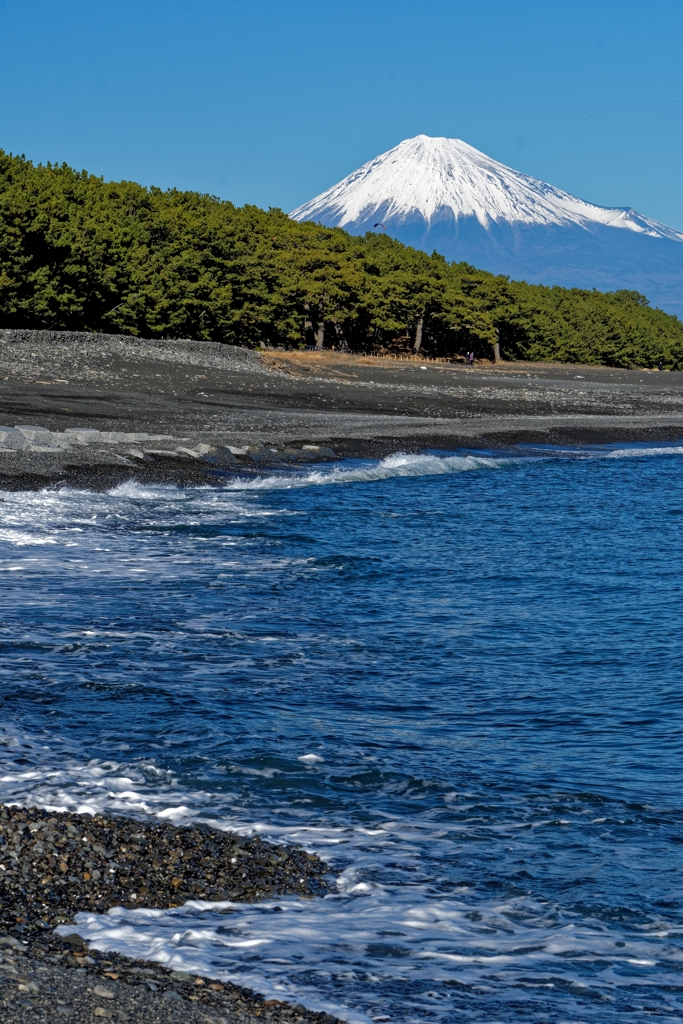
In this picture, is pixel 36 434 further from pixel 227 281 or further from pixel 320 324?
pixel 320 324

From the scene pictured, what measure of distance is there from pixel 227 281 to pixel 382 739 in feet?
252

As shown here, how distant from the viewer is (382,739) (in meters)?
10.8

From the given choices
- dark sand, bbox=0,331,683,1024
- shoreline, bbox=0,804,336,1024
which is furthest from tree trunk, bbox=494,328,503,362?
shoreline, bbox=0,804,336,1024

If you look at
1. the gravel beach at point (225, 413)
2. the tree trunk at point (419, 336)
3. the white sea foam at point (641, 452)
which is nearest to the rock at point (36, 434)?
the gravel beach at point (225, 413)

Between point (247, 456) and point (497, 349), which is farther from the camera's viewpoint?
point (497, 349)

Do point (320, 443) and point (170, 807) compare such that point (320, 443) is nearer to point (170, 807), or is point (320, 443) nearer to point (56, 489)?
point (56, 489)

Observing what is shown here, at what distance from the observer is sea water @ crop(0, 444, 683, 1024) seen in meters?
6.67

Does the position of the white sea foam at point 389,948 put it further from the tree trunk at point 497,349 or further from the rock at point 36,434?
the tree trunk at point 497,349

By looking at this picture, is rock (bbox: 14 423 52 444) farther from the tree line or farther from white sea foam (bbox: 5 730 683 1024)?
the tree line

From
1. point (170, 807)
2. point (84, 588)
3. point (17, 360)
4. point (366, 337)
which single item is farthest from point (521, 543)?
point (366, 337)

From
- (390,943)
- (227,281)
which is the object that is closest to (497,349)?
(227,281)

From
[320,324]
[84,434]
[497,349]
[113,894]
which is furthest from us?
[497,349]

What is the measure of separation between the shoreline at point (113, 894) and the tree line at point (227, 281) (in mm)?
59388

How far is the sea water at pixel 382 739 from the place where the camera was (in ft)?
21.9
